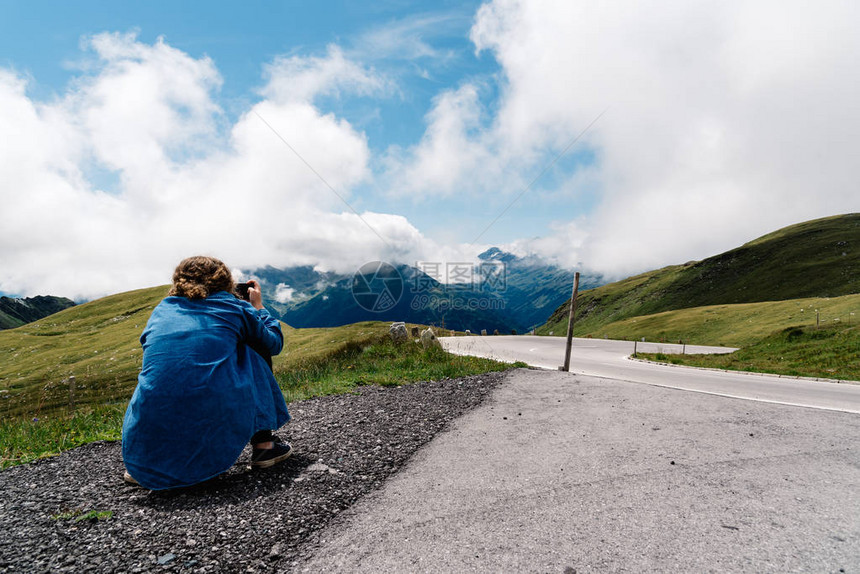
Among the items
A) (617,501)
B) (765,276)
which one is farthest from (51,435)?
(765,276)

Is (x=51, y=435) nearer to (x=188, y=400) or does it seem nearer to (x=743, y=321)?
(x=188, y=400)

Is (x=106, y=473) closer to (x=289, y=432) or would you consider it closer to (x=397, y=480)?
(x=289, y=432)

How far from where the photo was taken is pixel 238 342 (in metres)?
5.34

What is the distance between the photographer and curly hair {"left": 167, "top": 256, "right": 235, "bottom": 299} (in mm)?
5121

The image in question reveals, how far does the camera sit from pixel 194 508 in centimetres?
443

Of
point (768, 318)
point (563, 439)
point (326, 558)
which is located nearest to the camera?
point (326, 558)

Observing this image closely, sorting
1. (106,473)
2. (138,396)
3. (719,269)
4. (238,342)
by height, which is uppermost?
(719,269)

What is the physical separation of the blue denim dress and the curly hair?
133 mm

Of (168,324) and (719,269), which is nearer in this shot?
(168,324)

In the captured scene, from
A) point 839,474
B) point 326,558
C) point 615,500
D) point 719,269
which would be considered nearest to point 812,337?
point 839,474

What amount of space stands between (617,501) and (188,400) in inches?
201

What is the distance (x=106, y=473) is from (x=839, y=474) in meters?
9.98

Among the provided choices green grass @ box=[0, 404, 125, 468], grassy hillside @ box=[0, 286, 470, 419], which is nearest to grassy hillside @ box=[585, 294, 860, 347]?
green grass @ box=[0, 404, 125, 468]

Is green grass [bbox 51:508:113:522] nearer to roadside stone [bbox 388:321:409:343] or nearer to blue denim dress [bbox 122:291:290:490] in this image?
blue denim dress [bbox 122:291:290:490]
